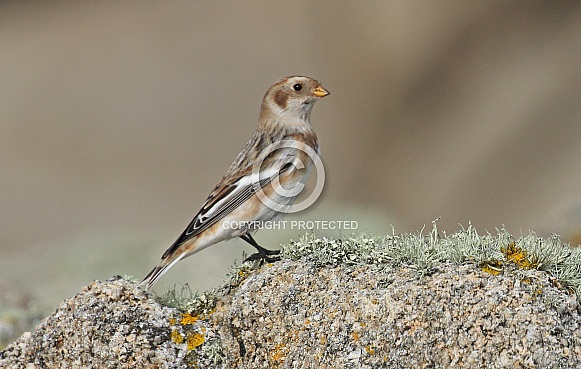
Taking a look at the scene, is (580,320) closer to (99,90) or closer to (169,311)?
(169,311)

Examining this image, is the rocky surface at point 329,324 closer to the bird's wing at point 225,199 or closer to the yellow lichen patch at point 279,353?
the yellow lichen patch at point 279,353

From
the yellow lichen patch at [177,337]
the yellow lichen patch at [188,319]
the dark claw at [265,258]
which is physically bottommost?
the yellow lichen patch at [177,337]

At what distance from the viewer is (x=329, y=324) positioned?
411cm

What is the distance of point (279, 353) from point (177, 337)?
0.65 meters

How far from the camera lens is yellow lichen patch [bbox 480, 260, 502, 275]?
3.97 meters

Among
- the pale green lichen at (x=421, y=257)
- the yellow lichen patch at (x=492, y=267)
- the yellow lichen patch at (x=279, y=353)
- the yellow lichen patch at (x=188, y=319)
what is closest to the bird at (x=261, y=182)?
the pale green lichen at (x=421, y=257)

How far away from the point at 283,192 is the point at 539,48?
42.3ft

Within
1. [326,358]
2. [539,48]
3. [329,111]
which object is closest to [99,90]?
[329,111]

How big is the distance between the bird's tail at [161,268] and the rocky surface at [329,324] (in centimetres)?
28

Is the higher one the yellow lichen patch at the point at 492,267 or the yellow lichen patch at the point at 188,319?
the yellow lichen patch at the point at 188,319

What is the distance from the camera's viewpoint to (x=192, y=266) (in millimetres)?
9531

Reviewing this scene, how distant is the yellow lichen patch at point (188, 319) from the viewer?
Result: 451 cm

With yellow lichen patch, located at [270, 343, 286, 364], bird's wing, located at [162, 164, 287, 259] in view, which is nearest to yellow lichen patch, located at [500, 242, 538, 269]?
yellow lichen patch, located at [270, 343, 286, 364]

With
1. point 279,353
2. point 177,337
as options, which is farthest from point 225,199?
point 279,353
